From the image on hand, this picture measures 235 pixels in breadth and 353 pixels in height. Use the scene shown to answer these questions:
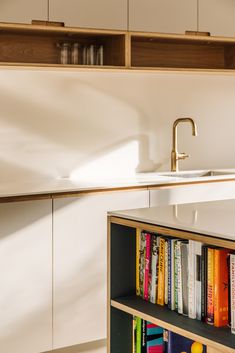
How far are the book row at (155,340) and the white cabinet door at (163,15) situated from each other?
2524 mm

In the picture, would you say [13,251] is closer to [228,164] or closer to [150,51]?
[150,51]

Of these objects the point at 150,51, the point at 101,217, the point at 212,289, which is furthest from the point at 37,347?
the point at 150,51

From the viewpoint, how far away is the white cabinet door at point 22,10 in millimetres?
3871

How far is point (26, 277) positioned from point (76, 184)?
714 mm

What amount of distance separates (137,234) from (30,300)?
129 centimetres

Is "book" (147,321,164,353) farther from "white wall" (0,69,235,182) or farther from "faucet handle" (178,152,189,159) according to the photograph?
"faucet handle" (178,152,189,159)

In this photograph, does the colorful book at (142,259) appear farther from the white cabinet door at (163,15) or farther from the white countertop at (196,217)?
the white cabinet door at (163,15)

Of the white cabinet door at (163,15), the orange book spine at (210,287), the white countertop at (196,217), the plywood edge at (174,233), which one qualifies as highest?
the white cabinet door at (163,15)

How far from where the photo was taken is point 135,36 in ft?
13.9

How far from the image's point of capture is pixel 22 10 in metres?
3.92

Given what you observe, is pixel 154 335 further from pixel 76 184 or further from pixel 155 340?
pixel 76 184

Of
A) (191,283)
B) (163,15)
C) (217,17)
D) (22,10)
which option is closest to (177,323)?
(191,283)

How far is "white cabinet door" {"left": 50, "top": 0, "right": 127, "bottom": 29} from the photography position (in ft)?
13.3

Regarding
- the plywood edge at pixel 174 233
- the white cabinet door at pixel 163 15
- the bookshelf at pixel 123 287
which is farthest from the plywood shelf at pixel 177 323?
the white cabinet door at pixel 163 15
